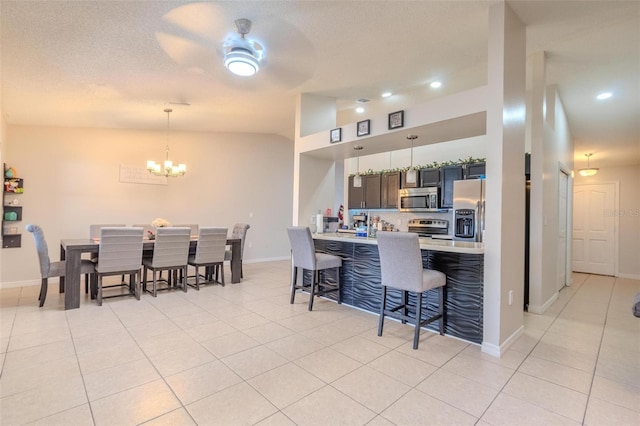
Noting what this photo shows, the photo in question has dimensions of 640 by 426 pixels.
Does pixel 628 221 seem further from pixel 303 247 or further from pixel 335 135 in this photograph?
pixel 303 247

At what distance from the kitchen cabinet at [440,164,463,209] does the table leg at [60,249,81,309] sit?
5.50 m

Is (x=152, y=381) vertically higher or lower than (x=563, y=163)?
lower

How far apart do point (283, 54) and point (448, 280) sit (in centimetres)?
286

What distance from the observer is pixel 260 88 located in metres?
4.18

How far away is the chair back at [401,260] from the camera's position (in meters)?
2.68

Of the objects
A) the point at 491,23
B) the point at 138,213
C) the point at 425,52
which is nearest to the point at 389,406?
the point at 491,23

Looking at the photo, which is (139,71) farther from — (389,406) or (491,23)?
(389,406)

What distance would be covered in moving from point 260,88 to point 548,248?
433 centimetres

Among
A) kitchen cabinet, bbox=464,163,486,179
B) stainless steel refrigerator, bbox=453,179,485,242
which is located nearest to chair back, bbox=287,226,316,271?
stainless steel refrigerator, bbox=453,179,485,242

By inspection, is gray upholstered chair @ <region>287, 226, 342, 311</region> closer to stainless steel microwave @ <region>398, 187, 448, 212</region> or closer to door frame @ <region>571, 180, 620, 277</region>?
A: stainless steel microwave @ <region>398, 187, 448, 212</region>

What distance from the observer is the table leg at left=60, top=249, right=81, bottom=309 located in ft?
12.0

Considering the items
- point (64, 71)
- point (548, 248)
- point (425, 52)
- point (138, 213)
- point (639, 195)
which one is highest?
point (425, 52)

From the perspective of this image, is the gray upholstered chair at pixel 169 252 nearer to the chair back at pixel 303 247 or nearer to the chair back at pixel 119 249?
the chair back at pixel 119 249

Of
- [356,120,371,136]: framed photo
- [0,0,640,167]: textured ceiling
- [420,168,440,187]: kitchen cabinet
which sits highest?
[0,0,640,167]: textured ceiling
